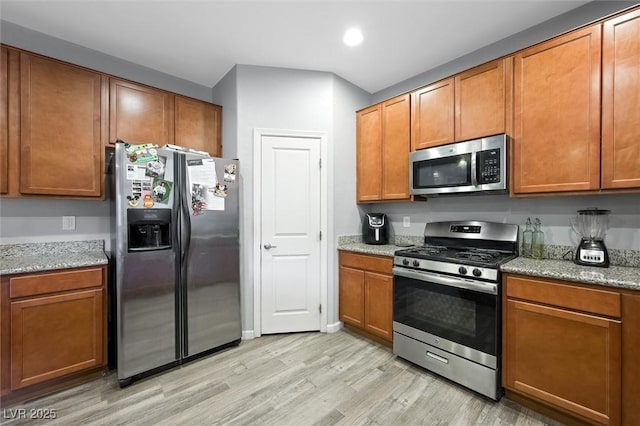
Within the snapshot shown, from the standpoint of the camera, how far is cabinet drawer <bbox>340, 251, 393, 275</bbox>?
2.54 m

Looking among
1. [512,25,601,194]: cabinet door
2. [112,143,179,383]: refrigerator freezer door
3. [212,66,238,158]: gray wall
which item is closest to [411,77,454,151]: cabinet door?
[512,25,601,194]: cabinet door

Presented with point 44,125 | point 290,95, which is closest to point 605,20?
point 290,95

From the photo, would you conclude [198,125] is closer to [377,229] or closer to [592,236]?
[377,229]

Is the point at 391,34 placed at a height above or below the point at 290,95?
above

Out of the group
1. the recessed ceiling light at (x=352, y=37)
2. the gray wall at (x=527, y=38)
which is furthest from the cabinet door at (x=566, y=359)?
the recessed ceiling light at (x=352, y=37)

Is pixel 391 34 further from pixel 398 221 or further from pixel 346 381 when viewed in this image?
pixel 346 381

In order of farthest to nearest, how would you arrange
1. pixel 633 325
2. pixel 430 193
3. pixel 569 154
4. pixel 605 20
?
1. pixel 430 193
2. pixel 569 154
3. pixel 605 20
4. pixel 633 325

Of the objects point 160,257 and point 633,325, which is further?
point 160,257

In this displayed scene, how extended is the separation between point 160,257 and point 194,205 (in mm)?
490

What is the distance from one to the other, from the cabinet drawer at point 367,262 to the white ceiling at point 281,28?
6.38ft

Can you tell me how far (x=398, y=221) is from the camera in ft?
10.3

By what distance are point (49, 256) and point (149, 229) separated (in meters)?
0.88

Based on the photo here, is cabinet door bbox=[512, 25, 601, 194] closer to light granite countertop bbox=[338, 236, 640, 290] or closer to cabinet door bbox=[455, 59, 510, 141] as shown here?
cabinet door bbox=[455, 59, 510, 141]

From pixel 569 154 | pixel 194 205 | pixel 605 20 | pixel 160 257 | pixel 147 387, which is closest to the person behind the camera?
pixel 605 20
